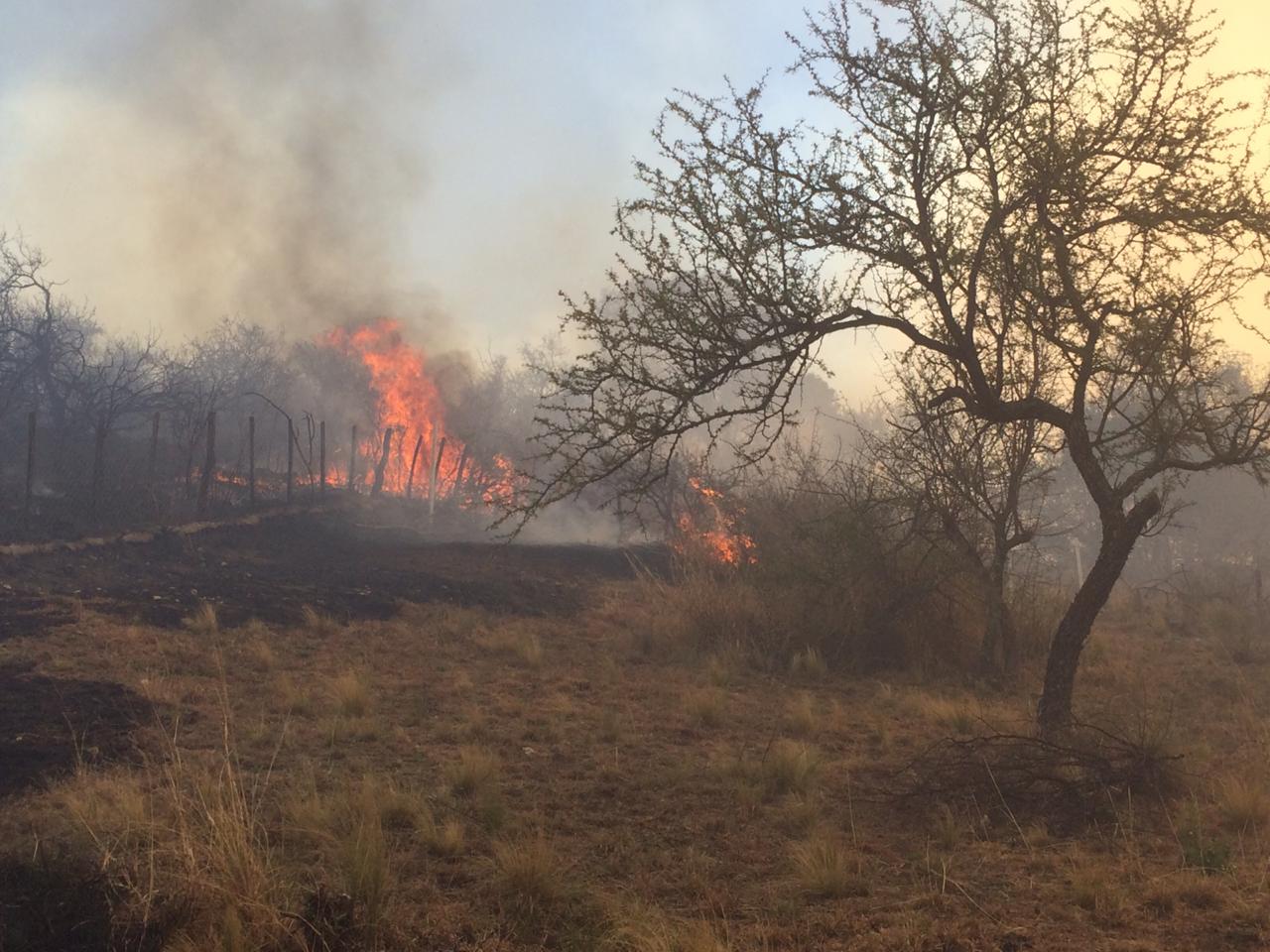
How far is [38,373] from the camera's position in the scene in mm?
28938

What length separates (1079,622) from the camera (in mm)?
7555

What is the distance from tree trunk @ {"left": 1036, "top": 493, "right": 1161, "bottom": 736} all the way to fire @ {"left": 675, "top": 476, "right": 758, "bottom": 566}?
247 inches

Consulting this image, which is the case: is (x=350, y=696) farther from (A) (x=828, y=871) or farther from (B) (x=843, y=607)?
(B) (x=843, y=607)

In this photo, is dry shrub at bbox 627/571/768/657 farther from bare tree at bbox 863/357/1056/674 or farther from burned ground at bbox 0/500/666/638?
burned ground at bbox 0/500/666/638

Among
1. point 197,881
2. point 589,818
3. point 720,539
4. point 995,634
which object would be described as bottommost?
point 589,818

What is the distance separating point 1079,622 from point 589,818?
13.5ft

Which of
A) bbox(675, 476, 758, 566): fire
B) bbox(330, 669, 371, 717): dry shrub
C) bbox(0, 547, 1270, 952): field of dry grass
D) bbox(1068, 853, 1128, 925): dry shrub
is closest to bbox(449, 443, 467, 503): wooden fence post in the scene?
bbox(675, 476, 758, 566): fire

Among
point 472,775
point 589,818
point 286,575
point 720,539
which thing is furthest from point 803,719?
point 286,575

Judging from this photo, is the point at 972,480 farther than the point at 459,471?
No

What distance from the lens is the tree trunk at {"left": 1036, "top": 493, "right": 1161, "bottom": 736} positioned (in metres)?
7.38

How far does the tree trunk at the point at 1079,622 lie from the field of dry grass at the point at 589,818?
0.50m

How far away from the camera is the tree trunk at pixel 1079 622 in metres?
7.38

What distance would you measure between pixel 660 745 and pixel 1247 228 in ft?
19.2

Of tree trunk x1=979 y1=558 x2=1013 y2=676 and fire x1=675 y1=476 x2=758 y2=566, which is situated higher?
fire x1=675 y1=476 x2=758 y2=566
